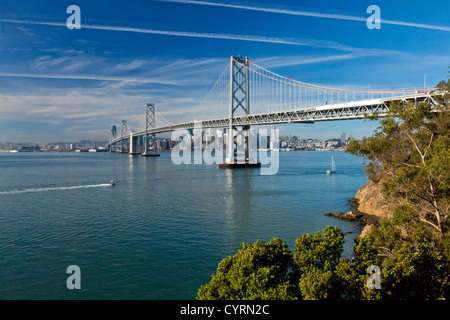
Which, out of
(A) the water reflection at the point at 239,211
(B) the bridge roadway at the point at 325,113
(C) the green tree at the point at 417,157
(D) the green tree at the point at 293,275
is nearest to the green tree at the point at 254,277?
(D) the green tree at the point at 293,275

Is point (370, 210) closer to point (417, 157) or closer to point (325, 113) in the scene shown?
point (417, 157)

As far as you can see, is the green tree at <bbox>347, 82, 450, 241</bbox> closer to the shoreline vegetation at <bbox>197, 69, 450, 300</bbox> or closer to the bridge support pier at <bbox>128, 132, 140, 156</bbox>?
the shoreline vegetation at <bbox>197, 69, 450, 300</bbox>

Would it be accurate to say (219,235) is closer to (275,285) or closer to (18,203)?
(275,285)

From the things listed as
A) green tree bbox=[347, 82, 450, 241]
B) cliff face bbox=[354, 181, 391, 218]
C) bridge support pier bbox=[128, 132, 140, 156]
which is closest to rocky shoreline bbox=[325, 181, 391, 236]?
cliff face bbox=[354, 181, 391, 218]

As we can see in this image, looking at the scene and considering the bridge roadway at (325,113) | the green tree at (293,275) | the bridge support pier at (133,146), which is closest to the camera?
the green tree at (293,275)

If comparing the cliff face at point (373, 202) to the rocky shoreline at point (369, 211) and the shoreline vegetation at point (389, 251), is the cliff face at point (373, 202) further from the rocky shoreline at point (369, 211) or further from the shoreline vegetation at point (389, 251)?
the shoreline vegetation at point (389, 251)

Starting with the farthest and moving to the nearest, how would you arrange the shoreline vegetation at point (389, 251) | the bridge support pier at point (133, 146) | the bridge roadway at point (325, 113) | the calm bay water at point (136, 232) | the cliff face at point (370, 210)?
the bridge support pier at point (133, 146)
the bridge roadway at point (325, 113)
the cliff face at point (370, 210)
the calm bay water at point (136, 232)
the shoreline vegetation at point (389, 251)

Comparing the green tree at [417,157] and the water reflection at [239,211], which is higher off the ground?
the green tree at [417,157]
